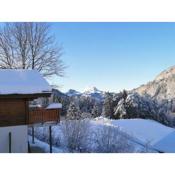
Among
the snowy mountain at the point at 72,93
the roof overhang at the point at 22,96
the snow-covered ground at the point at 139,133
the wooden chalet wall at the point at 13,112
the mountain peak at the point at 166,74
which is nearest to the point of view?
the roof overhang at the point at 22,96

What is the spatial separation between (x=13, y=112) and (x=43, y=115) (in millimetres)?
2202

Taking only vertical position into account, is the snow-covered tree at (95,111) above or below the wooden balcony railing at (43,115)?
below

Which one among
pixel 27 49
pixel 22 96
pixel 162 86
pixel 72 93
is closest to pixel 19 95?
pixel 22 96

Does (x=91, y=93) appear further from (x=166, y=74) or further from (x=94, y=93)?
(x=166, y=74)

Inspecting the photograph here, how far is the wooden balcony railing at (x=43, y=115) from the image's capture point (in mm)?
20594

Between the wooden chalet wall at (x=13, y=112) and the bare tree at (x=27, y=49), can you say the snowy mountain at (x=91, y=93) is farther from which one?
the wooden chalet wall at (x=13, y=112)

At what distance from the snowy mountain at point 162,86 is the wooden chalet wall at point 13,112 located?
3201cm

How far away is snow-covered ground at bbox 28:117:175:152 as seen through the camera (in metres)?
28.0

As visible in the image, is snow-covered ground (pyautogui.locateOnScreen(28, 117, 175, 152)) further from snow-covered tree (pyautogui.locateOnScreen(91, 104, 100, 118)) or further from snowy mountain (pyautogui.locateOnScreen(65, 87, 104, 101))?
snowy mountain (pyautogui.locateOnScreen(65, 87, 104, 101))

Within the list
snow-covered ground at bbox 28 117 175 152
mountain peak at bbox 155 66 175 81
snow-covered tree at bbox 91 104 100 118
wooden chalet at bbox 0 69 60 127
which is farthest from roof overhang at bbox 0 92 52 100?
mountain peak at bbox 155 66 175 81

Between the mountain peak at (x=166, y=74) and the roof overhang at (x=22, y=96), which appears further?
the mountain peak at (x=166, y=74)

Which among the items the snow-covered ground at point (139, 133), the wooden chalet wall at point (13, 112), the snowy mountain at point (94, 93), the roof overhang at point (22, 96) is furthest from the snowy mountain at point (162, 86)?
the wooden chalet wall at point (13, 112)

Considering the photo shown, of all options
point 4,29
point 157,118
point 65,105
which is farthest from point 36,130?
point 157,118
